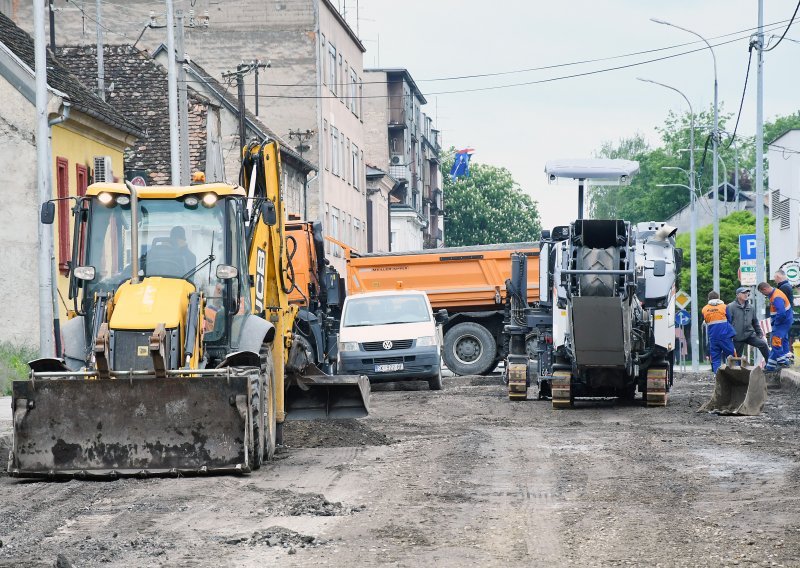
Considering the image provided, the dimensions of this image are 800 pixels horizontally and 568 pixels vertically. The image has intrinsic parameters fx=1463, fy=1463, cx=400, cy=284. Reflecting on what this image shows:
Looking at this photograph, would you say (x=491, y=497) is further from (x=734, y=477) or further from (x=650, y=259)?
(x=650, y=259)

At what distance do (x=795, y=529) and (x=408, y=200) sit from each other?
79142 mm

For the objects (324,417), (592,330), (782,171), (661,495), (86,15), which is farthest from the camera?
(782,171)

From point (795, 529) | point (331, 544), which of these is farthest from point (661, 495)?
point (331, 544)

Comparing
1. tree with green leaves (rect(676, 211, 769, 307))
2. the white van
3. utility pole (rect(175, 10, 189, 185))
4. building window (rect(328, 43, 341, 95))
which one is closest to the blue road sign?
the white van

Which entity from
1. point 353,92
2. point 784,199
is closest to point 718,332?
point 784,199

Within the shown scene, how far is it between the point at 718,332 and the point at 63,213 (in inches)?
541

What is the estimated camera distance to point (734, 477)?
1193cm

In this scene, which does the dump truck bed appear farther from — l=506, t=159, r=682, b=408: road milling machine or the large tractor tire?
the large tractor tire

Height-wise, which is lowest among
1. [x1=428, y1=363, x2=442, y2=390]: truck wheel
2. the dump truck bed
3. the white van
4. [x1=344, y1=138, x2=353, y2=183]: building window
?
[x1=428, y1=363, x2=442, y2=390]: truck wheel

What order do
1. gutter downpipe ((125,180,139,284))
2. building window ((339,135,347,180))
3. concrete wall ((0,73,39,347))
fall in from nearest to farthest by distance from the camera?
gutter downpipe ((125,180,139,284))
concrete wall ((0,73,39,347))
building window ((339,135,347,180))

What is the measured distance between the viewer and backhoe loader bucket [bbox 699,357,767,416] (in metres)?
19.8

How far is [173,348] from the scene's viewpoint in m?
12.4

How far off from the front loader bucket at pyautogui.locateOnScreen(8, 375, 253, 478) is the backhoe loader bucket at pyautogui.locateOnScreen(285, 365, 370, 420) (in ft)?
10.1

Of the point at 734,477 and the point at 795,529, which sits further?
the point at 734,477
